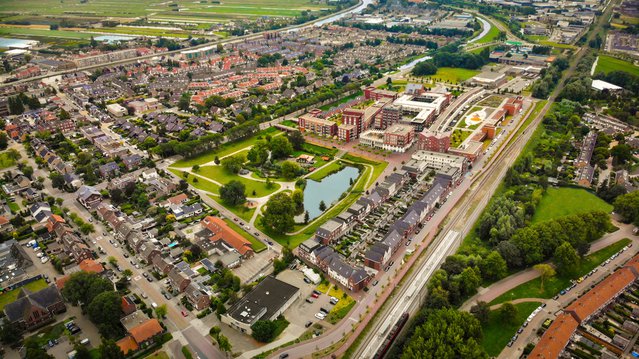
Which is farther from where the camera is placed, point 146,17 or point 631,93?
point 146,17

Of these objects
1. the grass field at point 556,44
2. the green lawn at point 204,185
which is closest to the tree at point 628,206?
the green lawn at point 204,185

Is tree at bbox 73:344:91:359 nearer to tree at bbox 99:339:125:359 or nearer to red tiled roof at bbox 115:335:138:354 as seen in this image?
tree at bbox 99:339:125:359

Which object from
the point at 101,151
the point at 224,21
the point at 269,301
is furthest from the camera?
the point at 224,21

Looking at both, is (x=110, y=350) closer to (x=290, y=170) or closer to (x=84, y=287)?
(x=84, y=287)

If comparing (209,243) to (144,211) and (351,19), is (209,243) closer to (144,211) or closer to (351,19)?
(144,211)

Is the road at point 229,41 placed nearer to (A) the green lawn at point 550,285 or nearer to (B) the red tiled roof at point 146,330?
(B) the red tiled roof at point 146,330

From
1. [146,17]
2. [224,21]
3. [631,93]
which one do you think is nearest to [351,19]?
[224,21]
